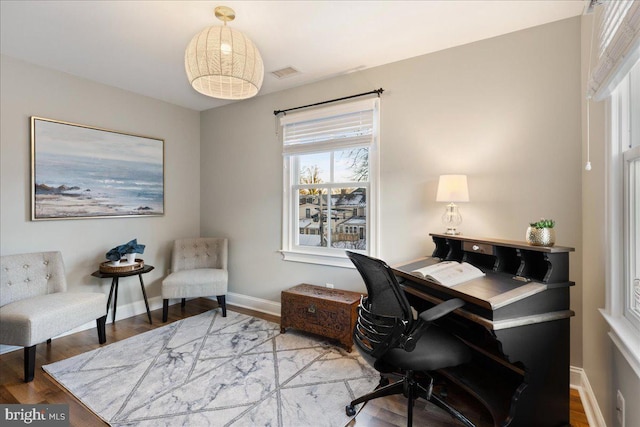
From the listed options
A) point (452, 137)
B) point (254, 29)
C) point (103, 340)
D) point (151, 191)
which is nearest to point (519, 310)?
point (452, 137)

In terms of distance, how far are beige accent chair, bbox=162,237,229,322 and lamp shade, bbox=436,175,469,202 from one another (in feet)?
8.17

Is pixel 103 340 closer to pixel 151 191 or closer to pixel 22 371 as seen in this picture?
pixel 22 371

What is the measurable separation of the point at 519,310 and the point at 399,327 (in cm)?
60

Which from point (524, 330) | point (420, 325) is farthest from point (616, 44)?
point (420, 325)

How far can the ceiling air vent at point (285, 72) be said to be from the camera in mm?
2916

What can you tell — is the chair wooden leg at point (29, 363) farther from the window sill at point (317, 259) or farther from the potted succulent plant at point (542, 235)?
the potted succulent plant at point (542, 235)

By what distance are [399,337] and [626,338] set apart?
0.97 metres

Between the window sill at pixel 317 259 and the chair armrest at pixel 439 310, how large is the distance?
4.84 ft

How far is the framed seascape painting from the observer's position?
2.84 metres

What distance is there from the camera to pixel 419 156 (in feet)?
8.78

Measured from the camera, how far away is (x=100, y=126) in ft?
10.6

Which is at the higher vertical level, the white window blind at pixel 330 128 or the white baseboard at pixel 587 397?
the white window blind at pixel 330 128

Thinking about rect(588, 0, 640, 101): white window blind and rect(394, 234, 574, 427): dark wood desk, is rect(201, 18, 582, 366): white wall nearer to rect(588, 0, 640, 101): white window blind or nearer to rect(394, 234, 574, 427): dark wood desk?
rect(394, 234, 574, 427): dark wood desk

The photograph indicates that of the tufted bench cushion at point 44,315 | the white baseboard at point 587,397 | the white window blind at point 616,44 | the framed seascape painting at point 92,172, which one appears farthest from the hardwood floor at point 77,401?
the white window blind at point 616,44
